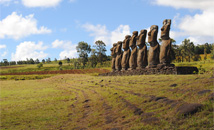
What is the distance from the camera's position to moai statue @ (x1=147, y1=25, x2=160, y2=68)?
1644 centimetres

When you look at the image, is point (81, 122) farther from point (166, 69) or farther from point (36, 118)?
point (166, 69)

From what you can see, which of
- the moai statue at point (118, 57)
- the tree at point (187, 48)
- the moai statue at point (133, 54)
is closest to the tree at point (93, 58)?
the tree at point (187, 48)

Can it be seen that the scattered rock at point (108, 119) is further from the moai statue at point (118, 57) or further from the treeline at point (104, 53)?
the treeline at point (104, 53)

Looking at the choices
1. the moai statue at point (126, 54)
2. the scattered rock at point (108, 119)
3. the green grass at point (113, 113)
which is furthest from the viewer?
the moai statue at point (126, 54)

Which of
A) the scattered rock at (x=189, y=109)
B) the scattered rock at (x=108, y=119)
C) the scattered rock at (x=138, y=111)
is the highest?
the scattered rock at (x=189, y=109)

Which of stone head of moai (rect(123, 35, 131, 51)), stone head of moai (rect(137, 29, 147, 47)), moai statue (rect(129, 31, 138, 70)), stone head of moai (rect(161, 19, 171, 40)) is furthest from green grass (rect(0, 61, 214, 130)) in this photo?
stone head of moai (rect(123, 35, 131, 51))

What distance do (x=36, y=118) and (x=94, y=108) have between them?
8.14ft

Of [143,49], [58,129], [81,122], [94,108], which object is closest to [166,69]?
[143,49]

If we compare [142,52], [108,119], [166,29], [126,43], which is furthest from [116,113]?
[126,43]

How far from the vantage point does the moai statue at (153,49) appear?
16438 mm

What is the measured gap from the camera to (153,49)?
16.7m

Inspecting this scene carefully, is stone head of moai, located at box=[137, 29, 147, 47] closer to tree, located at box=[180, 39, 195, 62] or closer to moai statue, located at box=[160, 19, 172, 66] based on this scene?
moai statue, located at box=[160, 19, 172, 66]

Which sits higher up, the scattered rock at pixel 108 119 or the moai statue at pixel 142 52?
the moai statue at pixel 142 52

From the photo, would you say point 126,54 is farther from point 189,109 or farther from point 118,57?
point 189,109
